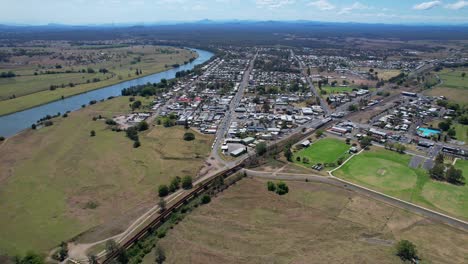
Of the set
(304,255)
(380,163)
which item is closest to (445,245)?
(304,255)

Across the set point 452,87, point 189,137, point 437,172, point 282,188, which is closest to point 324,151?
point 282,188

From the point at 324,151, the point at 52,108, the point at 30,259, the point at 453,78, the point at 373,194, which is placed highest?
the point at 453,78

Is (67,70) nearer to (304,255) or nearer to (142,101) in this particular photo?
(142,101)

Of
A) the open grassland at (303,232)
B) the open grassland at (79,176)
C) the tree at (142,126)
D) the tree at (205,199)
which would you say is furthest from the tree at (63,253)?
the tree at (142,126)

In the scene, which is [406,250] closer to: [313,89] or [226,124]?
[226,124]

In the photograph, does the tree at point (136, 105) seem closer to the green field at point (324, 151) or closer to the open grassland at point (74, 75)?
the open grassland at point (74, 75)
